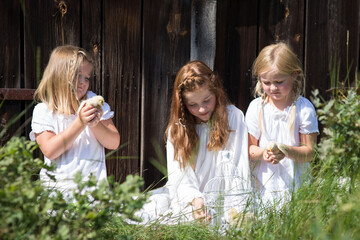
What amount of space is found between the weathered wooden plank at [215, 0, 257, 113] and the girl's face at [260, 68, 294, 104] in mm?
551

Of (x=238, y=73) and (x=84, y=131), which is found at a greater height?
(x=238, y=73)

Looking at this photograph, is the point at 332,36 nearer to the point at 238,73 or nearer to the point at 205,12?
the point at 238,73

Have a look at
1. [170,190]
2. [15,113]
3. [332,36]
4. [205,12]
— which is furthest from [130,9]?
[332,36]

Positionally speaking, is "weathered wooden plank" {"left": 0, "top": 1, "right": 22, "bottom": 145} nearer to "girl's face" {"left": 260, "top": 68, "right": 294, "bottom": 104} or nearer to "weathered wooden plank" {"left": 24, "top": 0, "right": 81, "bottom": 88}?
"weathered wooden plank" {"left": 24, "top": 0, "right": 81, "bottom": 88}

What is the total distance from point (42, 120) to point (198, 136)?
1085 millimetres

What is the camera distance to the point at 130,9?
349cm

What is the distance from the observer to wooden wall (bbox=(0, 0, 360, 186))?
11.0 ft

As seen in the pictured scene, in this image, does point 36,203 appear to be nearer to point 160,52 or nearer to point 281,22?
point 160,52

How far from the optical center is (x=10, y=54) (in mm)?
3328

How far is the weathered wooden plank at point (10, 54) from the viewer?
3.29 meters

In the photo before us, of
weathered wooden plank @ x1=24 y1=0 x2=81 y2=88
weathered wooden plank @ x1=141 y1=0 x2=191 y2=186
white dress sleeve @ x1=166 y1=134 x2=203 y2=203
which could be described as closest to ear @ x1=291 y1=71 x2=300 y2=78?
weathered wooden plank @ x1=141 y1=0 x2=191 y2=186

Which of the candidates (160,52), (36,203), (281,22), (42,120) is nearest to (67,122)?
(42,120)

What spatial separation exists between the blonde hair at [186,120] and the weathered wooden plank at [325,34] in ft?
3.37

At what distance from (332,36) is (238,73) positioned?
2.80 feet
